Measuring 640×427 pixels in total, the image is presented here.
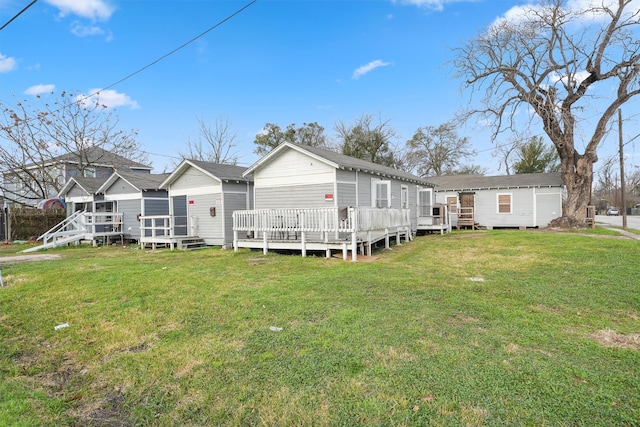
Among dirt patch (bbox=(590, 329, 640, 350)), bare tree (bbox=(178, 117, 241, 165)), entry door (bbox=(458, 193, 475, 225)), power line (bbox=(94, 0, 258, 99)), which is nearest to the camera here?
dirt patch (bbox=(590, 329, 640, 350))

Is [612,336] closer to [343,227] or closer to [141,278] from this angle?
[343,227]

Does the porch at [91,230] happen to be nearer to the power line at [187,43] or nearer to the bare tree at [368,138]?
the power line at [187,43]

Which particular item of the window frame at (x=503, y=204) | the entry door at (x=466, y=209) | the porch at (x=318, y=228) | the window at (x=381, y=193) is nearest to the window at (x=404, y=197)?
the window at (x=381, y=193)

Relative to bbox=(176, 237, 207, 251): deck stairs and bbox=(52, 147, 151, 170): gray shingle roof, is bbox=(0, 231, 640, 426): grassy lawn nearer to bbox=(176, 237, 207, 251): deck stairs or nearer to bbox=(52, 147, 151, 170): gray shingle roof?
bbox=(176, 237, 207, 251): deck stairs

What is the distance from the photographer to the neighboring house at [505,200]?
19.7 meters

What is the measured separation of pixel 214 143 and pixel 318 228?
83.9 feet

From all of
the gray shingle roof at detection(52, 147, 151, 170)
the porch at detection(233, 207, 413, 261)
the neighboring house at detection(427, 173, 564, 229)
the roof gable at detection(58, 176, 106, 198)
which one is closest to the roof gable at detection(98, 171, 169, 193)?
the roof gable at detection(58, 176, 106, 198)

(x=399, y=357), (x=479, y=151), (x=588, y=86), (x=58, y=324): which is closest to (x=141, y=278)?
(x=58, y=324)

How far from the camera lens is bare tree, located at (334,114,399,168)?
34.1 meters

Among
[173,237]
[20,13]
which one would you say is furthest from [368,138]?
[20,13]

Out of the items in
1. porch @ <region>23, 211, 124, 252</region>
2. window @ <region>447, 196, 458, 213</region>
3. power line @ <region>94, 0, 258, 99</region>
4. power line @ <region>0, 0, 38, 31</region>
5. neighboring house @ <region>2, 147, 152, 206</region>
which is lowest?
porch @ <region>23, 211, 124, 252</region>

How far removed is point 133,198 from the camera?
17.2 meters

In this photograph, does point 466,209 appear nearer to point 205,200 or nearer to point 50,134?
point 205,200

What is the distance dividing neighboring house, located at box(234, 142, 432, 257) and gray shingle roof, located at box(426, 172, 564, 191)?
976 centimetres
